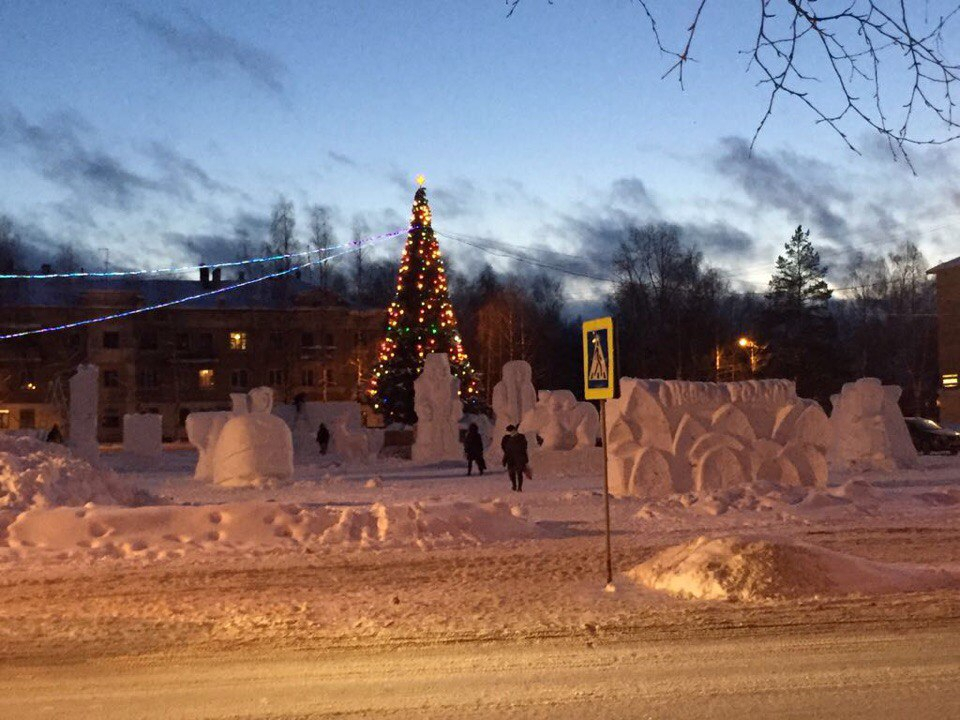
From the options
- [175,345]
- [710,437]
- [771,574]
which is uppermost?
[175,345]

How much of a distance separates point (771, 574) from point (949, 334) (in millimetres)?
56462

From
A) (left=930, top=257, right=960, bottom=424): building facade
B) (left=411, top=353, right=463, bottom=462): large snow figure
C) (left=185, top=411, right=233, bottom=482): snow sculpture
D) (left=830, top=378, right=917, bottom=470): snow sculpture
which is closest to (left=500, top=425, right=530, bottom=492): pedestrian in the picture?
(left=185, top=411, right=233, bottom=482): snow sculpture

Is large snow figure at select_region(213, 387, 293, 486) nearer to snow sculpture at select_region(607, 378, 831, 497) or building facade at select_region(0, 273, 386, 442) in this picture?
snow sculpture at select_region(607, 378, 831, 497)

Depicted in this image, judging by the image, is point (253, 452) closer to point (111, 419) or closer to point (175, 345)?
point (175, 345)

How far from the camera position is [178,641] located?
9836 mm

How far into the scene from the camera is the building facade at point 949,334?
203 feet

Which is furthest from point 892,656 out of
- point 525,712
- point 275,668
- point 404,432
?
point 404,432

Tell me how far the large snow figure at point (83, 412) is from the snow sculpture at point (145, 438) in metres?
3.73

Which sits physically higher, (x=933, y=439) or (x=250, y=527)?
(x=933, y=439)

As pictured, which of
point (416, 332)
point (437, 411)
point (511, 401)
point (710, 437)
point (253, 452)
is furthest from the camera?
point (416, 332)

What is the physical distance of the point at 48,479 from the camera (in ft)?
62.4

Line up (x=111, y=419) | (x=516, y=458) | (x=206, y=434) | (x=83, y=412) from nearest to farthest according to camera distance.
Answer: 1. (x=516, y=458)
2. (x=206, y=434)
3. (x=83, y=412)
4. (x=111, y=419)

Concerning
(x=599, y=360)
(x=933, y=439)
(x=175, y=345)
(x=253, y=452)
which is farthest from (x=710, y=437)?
(x=175, y=345)

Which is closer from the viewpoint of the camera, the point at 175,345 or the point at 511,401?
the point at 511,401
